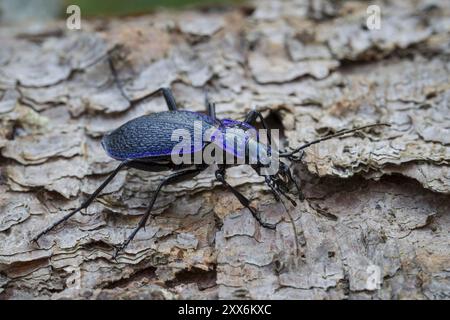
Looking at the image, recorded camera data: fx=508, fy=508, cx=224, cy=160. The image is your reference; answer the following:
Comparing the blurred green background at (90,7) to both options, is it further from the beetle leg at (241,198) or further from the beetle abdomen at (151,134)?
the beetle leg at (241,198)

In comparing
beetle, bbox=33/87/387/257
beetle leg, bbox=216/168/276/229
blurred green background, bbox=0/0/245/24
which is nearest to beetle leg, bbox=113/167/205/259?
beetle, bbox=33/87/387/257

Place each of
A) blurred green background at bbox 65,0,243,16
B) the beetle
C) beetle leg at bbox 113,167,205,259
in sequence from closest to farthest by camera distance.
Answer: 1. beetle leg at bbox 113,167,205,259
2. the beetle
3. blurred green background at bbox 65,0,243,16

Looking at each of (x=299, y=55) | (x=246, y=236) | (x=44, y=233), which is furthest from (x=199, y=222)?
(x=299, y=55)

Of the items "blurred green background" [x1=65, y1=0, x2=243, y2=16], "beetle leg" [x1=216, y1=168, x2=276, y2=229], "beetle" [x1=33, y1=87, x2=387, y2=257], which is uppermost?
"blurred green background" [x1=65, y1=0, x2=243, y2=16]

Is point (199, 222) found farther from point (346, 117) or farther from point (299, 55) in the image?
point (299, 55)

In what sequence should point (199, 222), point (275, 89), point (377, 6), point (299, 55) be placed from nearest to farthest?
point (199, 222), point (275, 89), point (299, 55), point (377, 6)

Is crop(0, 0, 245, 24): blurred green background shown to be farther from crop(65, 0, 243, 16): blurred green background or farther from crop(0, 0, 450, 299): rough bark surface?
crop(0, 0, 450, 299): rough bark surface
